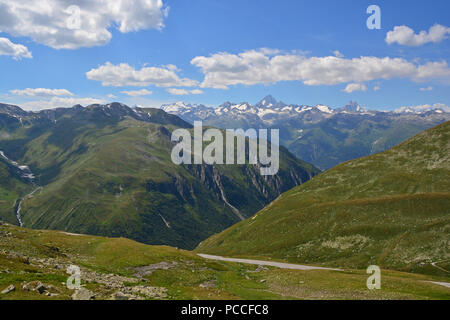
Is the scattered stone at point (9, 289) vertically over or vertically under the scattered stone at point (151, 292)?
over

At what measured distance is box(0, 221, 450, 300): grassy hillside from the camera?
3189cm

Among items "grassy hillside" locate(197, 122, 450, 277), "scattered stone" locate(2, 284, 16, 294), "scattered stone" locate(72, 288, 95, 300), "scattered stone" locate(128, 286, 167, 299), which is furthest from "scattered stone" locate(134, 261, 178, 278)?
"grassy hillside" locate(197, 122, 450, 277)

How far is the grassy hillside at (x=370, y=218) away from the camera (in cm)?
10094

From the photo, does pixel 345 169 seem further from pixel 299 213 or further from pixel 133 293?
pixel 133 293

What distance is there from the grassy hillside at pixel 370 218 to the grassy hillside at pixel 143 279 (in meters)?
52.5

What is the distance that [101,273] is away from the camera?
45531mm

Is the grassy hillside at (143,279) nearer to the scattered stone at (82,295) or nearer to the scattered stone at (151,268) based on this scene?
the scattered stone at (151,268)

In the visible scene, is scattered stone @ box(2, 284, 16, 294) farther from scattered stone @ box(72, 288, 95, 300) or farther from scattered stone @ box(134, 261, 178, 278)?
scattered stone @ box(134, 261, 178, 278)

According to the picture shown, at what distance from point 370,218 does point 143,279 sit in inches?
4006

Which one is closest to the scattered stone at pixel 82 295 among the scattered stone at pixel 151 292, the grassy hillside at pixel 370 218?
the scattered stone at pixel 151 292

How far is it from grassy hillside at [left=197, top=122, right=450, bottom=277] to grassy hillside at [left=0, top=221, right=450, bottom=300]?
2068 inches

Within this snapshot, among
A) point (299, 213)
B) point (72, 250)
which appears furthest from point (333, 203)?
point (72, 250)

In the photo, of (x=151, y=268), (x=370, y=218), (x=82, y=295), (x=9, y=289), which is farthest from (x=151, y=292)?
(x=370, y=218)
